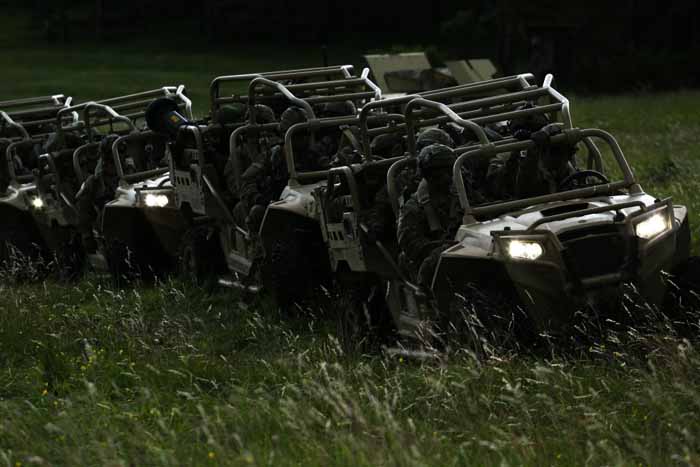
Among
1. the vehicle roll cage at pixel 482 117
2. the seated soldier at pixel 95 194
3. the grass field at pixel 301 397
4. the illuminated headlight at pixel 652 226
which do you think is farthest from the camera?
the seated soldier at pixel 95 194

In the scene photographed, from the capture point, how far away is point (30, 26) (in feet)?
257

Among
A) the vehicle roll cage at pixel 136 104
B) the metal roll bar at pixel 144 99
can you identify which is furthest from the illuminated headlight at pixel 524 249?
the vehicle roll cage at pixel 136 104

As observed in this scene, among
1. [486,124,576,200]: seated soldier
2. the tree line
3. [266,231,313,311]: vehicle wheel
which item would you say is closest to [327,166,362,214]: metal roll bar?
[486,124,576,200]: seated soldier

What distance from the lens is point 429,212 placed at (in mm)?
9789

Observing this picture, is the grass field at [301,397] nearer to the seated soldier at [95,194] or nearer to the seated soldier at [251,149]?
the seated soldier at [251,149]

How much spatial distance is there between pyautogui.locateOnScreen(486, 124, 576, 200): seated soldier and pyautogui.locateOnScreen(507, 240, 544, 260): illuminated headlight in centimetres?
131

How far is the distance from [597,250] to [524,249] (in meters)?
0.41

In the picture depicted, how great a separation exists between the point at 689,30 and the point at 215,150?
122 ft

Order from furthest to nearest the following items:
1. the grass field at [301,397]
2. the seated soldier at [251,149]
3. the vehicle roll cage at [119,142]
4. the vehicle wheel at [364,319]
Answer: the vehicle roll cage at [119,142]
the seated soldier at [251,149]
the vehicle wheel at [364,319]
the grass field at [301,397]

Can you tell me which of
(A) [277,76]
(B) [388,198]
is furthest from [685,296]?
(A) [277,76]

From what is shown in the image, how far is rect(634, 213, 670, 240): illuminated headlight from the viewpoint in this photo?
8789 mm

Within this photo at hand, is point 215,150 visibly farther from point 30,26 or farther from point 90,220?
point 30,26

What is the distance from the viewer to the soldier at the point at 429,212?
967 cm

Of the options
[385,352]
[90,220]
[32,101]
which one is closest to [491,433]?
[385,352]
